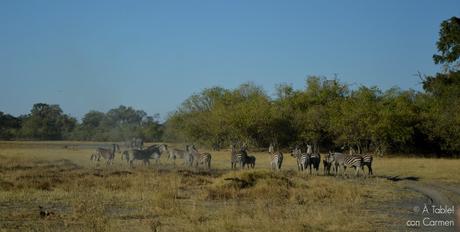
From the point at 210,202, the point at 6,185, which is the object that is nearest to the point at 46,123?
the point at 6,185

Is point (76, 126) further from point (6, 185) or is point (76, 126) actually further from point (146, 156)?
point (6, 185)

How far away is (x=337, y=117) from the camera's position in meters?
56.2

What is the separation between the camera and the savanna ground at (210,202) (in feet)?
44.8

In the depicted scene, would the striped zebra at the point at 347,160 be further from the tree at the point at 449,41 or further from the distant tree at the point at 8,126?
the distant tree at the point at 8,126

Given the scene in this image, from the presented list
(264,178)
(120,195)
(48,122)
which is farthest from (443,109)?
(48,122)

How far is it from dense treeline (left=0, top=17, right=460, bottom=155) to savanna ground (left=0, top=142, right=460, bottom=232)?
21514 mm

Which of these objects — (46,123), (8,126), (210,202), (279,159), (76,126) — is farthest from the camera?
(76,126)

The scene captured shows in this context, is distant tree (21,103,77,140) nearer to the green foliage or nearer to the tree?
the green foliage

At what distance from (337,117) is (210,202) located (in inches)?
1545

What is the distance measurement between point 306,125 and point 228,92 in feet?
58.1

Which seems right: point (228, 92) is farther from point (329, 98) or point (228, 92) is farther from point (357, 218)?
point (357, 218)

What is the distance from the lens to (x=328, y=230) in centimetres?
1316

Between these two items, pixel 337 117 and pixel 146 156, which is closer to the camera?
pixel 146 156

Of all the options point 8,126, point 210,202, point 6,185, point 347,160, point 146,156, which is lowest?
point 210,202
